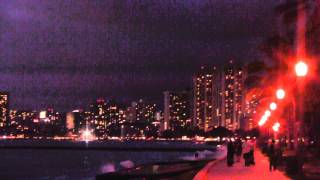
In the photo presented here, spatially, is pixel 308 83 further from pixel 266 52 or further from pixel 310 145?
pixel 310 145

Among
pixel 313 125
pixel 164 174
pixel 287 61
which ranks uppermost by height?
pixel 287 61

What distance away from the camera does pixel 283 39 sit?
44.2 m

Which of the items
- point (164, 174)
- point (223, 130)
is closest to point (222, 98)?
point (223, 130)

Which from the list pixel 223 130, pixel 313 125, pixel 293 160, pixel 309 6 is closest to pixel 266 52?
pixel 313 125

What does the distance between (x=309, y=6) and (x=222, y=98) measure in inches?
5825

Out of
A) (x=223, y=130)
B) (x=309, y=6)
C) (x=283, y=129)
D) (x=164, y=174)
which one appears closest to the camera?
(x=309, y=6)

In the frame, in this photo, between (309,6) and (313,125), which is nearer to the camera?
(309,6)

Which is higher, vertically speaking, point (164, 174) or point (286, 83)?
point (286, 83)

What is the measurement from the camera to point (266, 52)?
154 feet

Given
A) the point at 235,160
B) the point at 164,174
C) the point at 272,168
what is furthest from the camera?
the point at 164,174

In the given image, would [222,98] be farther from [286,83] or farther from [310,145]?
[286,83]

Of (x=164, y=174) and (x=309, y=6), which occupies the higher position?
(x=309, y=6)

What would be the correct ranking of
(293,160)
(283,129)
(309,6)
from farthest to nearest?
(283,129)
(309,6)
(293,160)

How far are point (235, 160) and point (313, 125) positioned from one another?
7643 mm
